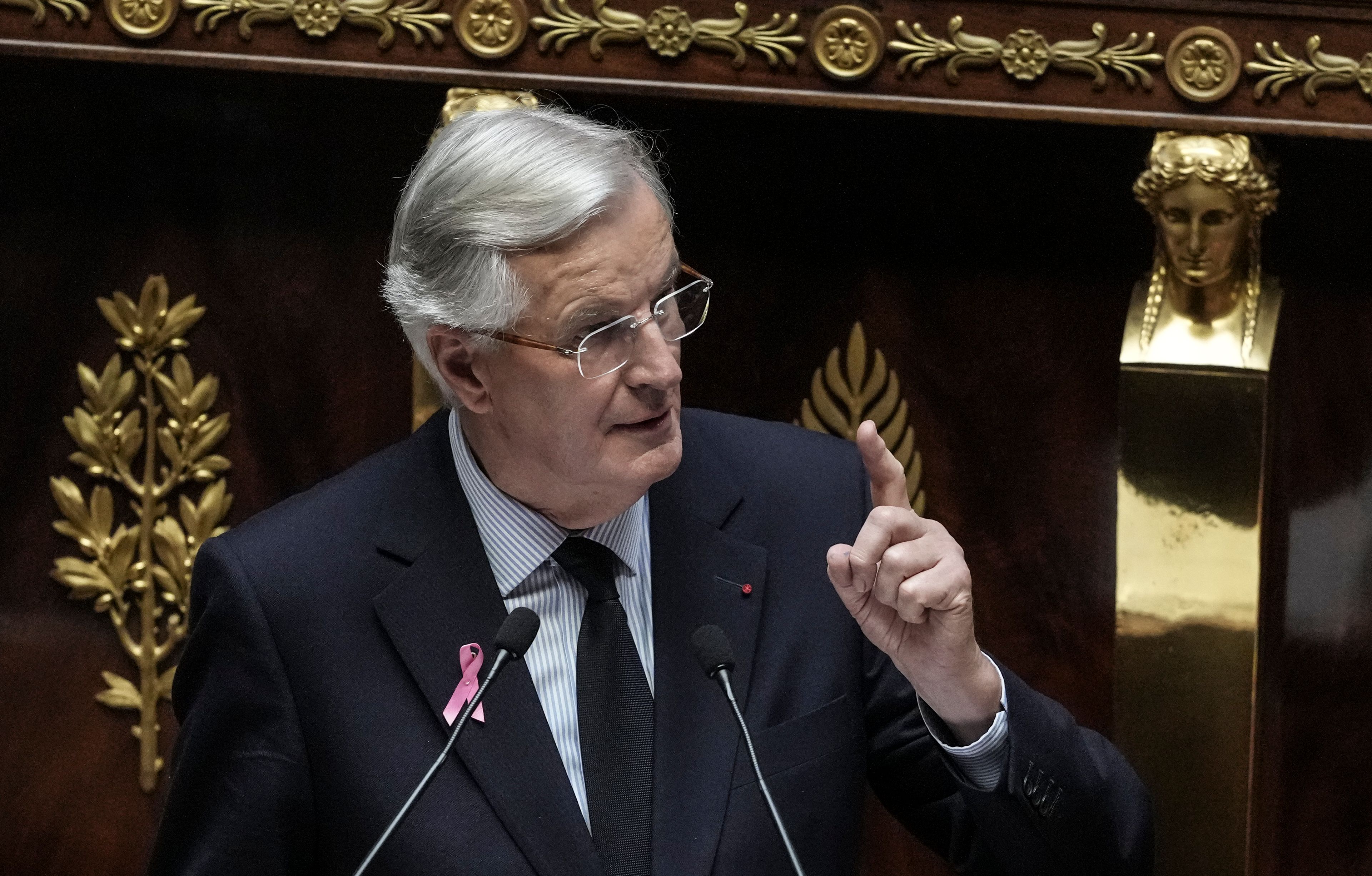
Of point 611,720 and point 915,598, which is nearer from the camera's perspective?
point 915,598

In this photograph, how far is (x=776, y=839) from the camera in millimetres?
2004

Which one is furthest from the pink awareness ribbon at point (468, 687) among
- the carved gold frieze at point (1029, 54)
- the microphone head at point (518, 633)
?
the carved gold frieze at point (1029, 54)

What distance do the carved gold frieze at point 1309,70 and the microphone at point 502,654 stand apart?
1.06 m

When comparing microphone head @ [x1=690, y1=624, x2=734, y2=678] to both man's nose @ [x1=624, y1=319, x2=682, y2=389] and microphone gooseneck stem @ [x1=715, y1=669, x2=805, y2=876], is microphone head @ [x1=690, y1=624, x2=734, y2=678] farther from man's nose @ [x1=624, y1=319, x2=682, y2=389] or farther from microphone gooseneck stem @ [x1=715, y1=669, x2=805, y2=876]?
man's nose @ [x1=624, y1=319, x2=682, y2=389]

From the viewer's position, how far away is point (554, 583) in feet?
6.81

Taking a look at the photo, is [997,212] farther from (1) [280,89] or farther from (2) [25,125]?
(2) [25,125]

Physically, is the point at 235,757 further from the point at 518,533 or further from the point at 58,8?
the point at 58,8

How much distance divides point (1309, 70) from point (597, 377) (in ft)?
2.87

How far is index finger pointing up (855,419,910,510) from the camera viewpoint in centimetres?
183

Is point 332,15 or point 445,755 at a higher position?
point 332,15

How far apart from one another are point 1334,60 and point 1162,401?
0.44m

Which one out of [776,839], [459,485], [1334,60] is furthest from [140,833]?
[1334,60]

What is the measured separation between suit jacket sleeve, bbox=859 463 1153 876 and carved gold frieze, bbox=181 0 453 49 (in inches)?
34.5

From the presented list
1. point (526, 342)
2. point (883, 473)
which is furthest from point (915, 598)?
point (526, 342)
